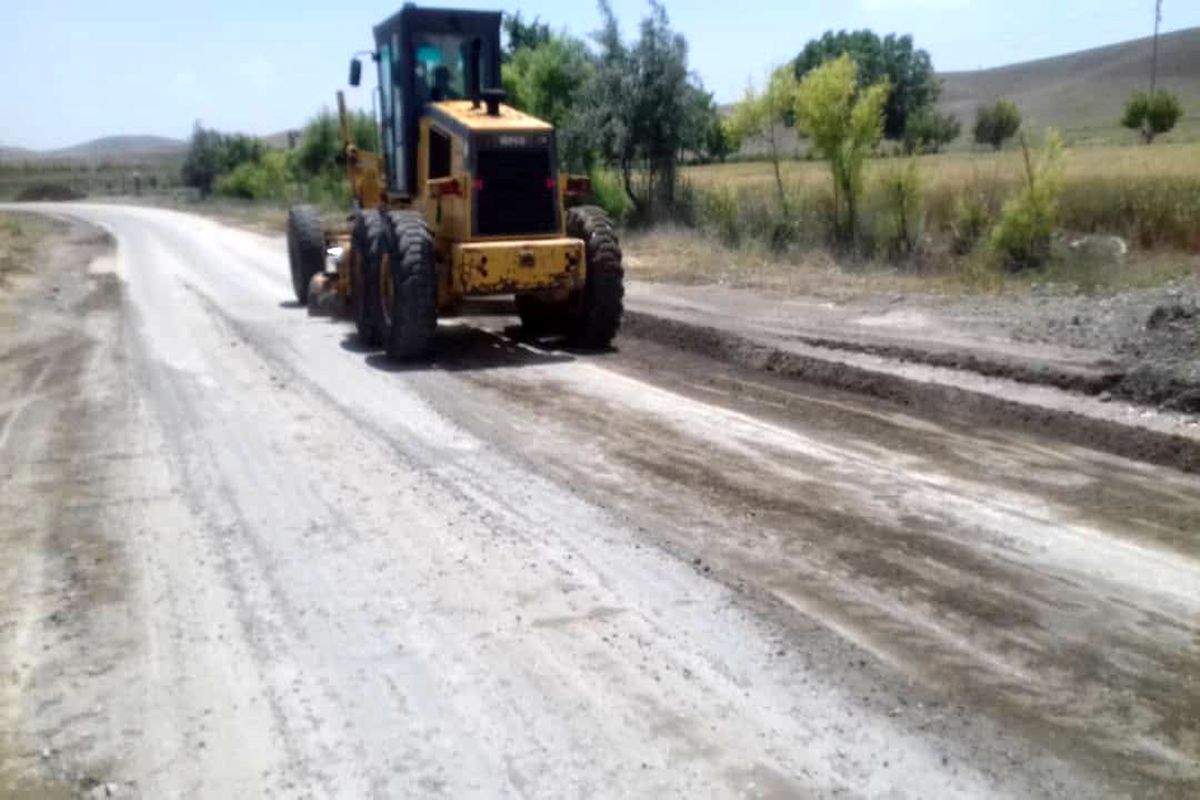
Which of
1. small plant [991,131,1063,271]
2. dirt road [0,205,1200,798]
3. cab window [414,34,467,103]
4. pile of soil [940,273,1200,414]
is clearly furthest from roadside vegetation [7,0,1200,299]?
dirt road [0,205,1200,798]

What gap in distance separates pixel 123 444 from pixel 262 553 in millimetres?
3371

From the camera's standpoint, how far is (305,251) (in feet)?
61.3

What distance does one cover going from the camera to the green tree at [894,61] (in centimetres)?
6656

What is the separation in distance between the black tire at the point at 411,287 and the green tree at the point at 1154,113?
58.7 m

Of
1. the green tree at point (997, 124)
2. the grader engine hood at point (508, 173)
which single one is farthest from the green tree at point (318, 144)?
the grader engine hood at point (508, 173)

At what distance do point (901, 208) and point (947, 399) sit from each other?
1267cm

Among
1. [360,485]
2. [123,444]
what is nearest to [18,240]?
[123,444]

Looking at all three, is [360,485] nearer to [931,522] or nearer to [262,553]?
[262,553]

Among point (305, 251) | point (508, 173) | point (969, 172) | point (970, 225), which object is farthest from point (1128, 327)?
point (969, 172)

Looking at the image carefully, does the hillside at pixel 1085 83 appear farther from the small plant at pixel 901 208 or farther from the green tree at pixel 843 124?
the small plant at pixel 901 208

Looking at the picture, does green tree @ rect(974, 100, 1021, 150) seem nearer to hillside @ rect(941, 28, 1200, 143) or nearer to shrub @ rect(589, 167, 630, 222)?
hillside @ rect(941, 28, 1200, 143)

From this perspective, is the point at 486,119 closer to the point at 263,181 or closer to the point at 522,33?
the point at 522,33

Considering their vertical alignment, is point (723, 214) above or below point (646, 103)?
below

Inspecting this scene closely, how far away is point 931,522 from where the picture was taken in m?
7.77
